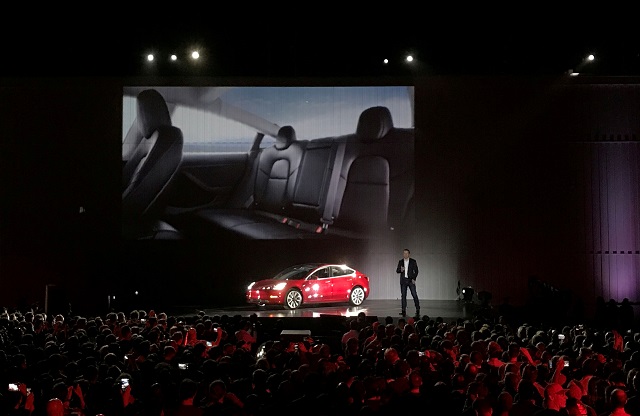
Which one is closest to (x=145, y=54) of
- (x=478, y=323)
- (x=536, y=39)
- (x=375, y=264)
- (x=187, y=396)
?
(x=375, y=264)

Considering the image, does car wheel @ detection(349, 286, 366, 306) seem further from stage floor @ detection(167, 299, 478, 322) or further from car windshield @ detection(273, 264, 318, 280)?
car windshield @ detection(273, 264, 318, 280)

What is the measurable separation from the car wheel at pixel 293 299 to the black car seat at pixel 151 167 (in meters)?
4.97

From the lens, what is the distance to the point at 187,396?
22.6 feet

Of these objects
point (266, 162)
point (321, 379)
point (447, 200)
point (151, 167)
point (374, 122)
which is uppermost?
point (374, 122)

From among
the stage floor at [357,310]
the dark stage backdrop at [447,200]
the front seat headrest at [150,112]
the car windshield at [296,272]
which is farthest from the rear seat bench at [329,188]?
the front seat headrest at [150,112]

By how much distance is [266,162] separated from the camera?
23438mm

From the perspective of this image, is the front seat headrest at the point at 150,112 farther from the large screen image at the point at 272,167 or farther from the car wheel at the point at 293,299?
the car wheel at the point at 293,299

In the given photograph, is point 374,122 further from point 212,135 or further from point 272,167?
point 212,135

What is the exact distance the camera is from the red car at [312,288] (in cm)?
2050

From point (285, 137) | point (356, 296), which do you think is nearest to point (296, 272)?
point (356, 296)

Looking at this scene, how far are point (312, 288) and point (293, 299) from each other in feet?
2.12

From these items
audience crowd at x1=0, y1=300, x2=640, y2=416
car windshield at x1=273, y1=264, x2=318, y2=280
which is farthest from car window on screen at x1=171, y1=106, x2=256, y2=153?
audience crowd at x1=0, y1=300, x2=640, y2=416

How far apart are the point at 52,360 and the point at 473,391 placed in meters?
4.56

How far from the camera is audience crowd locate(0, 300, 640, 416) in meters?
6.55
